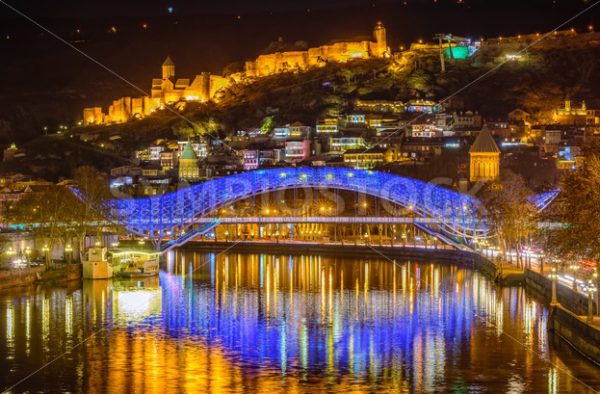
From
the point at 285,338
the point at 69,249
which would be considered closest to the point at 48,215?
the point at 69,249

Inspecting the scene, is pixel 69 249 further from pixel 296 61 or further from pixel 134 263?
pixel 296 61

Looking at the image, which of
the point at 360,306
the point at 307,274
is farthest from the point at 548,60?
the point at 360,306

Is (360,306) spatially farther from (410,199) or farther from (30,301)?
(410,199)

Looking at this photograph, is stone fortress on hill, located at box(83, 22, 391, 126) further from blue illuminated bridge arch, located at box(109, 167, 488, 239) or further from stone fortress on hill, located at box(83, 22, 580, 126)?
blue illuminated bridge arch, located at box(109, 167, 488, 239)

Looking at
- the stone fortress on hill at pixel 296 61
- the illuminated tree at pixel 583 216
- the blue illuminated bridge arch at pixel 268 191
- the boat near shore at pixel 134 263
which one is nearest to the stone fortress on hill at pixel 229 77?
the stone fortress on hill at pixel 296 61

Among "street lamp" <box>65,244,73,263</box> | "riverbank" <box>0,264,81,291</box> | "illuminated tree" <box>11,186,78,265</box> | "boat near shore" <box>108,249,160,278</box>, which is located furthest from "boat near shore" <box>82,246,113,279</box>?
"street lamp" <box>65,244,73,263</box>

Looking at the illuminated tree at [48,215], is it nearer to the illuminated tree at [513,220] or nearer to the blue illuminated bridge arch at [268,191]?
the blue illuminated bridge arch at [268,191]
